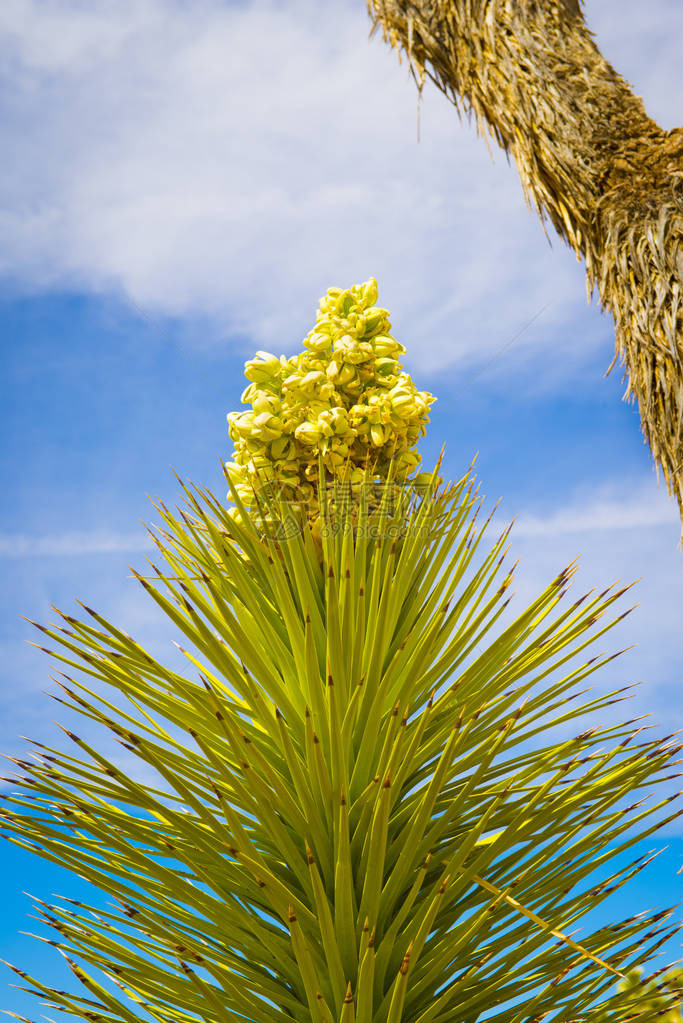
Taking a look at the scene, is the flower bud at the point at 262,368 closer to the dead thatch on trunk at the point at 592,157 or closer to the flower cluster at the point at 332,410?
the flower cluster at the point at 332,410

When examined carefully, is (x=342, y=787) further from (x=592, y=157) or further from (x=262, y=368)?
(x=592, y=157)

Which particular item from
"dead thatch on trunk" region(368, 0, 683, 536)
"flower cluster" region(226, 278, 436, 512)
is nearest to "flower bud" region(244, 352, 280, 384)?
"flower cluster" region(226, 278, 436, 512)

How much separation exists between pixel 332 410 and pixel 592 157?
291cm

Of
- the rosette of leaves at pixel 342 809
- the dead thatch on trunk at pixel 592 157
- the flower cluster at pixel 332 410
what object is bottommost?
the rosette of leaves at pixel 342 809

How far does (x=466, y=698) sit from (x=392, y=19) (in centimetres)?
405

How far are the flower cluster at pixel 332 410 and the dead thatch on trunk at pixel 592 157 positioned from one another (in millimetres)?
2289

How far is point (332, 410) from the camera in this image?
60.8 inches

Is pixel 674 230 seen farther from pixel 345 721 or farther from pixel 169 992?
pixel 169 992

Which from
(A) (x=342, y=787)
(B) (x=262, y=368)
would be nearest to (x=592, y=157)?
(B) (x=262, y=368)

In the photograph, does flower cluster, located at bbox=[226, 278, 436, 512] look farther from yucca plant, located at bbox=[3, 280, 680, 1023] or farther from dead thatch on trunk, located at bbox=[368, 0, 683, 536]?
A: dead thatch on trunk, located at bbox=[368, 0, 683, 536]

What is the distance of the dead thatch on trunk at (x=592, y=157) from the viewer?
137 inches

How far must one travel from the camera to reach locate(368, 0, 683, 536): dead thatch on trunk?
11.4ft

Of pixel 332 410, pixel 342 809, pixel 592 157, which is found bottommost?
pixel 342 809

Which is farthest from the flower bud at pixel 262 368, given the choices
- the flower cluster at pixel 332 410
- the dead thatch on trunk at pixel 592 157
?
the dead thatch on trunk at pixel 592 157
